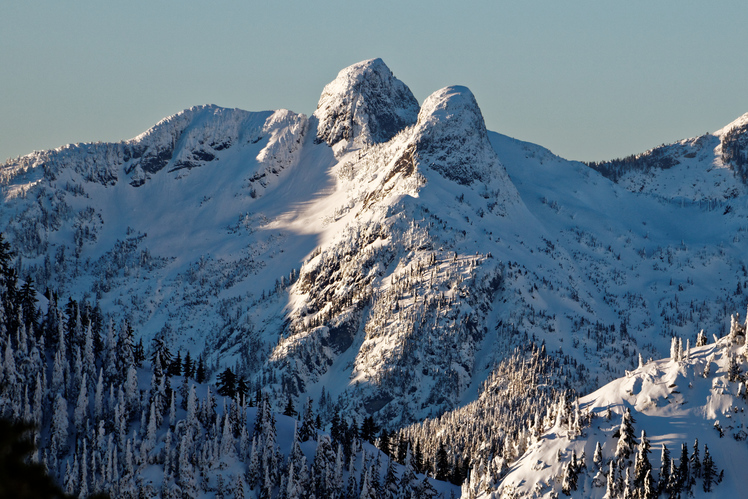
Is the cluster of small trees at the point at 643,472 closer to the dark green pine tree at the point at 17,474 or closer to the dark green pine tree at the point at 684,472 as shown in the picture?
the dark green pine tree at the point at 684,472

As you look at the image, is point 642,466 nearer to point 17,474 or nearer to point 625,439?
point 625,439

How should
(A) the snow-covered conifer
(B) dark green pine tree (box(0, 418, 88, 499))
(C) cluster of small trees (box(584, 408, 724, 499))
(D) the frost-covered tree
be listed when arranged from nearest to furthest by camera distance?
(B) dark green pine tree (box(0, 418, 88, 499))
(C) cluster of small trees (box(584, 408, 724, 499))
(A) the snow-covered conifer
(D) the frost-covered tree

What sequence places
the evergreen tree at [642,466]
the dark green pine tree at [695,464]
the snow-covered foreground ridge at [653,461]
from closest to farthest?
the snow-covered foreground ridge at [653,461] < the evergreen tree at [642,466] < the dark green pine tree at [695,464]

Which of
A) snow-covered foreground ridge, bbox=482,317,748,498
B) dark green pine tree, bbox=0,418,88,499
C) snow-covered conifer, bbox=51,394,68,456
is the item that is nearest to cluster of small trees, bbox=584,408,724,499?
snow-covered foreground ridge, bbox=482,317,748,498

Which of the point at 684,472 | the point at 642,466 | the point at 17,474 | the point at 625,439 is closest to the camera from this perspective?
the point at 17,474

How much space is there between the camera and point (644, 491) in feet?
586

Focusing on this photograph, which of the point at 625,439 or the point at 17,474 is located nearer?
the point at 17,474

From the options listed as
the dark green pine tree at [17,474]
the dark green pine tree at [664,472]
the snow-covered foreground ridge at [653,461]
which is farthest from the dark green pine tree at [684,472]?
the dark green pine tree at [17,474]

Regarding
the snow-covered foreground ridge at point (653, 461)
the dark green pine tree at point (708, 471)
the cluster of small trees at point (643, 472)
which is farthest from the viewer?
the snow-covered foreground ridge at point (653, 461)

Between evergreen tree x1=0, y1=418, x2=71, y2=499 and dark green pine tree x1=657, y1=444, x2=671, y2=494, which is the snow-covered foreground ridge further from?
evergreen tree x1=0, y1=418, x2=71, y2=499

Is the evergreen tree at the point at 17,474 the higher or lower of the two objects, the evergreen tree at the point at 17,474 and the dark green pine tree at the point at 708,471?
the lower

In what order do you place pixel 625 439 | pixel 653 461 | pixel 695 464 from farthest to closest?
1. pixel 625 439
2. pixel 653 461
3. pixel 695 464

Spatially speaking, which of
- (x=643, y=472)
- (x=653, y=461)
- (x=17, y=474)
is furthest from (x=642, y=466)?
(x=17, y=474)

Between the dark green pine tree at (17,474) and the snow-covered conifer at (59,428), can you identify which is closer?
the dark green pine tree at (17,474)
